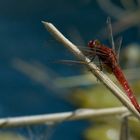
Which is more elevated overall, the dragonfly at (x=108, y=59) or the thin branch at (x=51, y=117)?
the dragonfly at (x=108, y=59)

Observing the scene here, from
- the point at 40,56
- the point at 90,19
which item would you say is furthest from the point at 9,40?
the point at 90,19

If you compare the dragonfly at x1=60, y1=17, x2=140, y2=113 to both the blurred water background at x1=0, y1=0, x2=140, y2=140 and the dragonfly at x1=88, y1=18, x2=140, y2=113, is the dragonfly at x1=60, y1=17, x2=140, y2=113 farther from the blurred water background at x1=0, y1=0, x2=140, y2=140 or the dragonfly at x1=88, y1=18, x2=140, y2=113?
the blurred water background at x1=0, y1=0, x2=140, y2=140

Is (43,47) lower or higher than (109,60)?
higher

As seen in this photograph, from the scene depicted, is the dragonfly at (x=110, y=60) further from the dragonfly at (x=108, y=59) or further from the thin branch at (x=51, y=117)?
the thin branch at (x=51, y=117)

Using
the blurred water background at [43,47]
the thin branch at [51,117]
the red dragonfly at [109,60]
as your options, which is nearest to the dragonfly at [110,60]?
the red dragonfly at [109,60]

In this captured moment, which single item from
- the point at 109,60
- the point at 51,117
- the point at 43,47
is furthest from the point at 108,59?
the point at 43,47

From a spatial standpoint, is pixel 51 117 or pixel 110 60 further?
pixel 51 117

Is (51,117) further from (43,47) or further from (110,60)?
(43,47)

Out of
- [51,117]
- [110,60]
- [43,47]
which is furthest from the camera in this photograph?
[43,47]

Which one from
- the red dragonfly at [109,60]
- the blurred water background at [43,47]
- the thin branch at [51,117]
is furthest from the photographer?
the blurred water background at [43,47]

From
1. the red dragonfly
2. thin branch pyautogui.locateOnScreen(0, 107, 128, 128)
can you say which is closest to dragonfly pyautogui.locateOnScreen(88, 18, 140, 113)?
the red dragonfly

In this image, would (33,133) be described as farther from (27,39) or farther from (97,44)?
(27,39)
